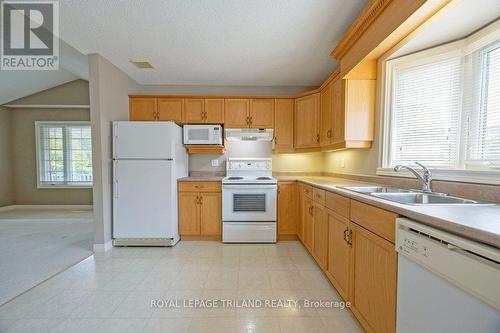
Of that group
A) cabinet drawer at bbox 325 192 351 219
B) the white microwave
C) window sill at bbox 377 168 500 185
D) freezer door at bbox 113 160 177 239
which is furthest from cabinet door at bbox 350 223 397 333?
the white microwave

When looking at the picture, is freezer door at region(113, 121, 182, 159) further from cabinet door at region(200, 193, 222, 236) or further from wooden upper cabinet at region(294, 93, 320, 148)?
wooden upper cabinet at region(294, 93, 320, 148)

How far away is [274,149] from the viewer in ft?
11.5

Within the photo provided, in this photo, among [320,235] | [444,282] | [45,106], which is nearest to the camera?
[444,282]

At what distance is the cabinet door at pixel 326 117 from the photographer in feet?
8.85

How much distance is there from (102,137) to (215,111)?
1617 millimetres

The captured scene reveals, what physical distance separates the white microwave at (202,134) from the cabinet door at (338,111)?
5.60 ft

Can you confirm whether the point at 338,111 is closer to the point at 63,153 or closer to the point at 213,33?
the point at 213,33

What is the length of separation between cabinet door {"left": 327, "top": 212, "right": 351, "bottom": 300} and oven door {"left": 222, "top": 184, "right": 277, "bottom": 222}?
1.15 metres

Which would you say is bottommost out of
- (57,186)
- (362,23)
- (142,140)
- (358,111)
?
(57,186)

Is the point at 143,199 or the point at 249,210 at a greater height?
the point at 143,199

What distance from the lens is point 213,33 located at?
2.15 meters

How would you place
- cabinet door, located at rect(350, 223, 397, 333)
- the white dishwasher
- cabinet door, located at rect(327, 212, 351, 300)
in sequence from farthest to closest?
1. cabinet door, located at rect(327, 212, 351, 300)
2. cabinet door, located at rect(350, 223, 397, 333)
3. the white dishwasher

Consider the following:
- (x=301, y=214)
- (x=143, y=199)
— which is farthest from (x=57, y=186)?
(x=301, y=214)

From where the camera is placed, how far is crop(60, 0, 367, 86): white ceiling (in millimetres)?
1784
